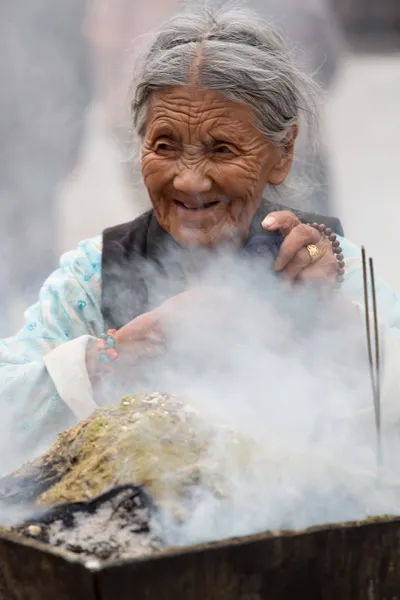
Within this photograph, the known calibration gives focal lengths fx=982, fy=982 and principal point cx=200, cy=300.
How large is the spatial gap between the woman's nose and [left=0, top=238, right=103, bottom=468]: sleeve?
514 mm

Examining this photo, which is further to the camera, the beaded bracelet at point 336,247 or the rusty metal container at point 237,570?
the beaded bracelet at point 336,247

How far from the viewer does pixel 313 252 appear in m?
2.88

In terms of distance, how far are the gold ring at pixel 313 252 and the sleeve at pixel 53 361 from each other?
70 centimetres

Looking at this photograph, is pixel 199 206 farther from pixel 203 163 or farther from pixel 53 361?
pixel 53 361

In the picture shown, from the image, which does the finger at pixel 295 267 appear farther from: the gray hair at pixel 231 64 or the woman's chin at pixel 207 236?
the gray hair at pixel 231 64

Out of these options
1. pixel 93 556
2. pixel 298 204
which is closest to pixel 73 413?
pixel 93 556

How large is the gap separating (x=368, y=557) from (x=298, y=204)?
1732mm

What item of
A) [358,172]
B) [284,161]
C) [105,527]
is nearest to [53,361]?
[105,527]

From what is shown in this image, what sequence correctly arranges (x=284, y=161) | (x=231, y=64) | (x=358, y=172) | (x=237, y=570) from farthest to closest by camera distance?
(x=358, y=172) < (x=284, y=161) < (x=231, y=64) < (x=237, y=570)

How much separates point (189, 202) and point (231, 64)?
1.38ft

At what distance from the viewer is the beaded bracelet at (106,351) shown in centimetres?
260

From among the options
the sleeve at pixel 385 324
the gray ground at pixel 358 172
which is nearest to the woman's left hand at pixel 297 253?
the sleeve at pixel 385 324

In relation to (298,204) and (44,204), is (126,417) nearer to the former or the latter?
(298,204)

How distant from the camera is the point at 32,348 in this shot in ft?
9.96
